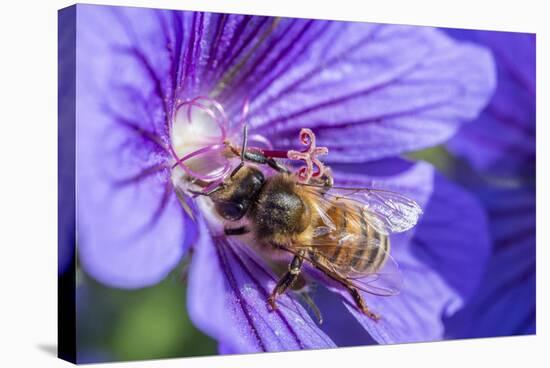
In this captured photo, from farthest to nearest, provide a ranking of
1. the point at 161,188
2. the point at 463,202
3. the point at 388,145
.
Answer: the point at 463,202, the point at 388,145, the point at 161,188

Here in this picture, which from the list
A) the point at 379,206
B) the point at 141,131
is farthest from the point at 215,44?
the point at 379,206

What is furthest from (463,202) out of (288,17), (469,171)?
(288,17)

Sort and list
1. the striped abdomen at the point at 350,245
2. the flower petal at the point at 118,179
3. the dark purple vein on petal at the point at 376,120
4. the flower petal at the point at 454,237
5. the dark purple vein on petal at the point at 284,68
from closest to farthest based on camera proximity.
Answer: the flower petal at the point at 118,179, the striped abdomen at the point at 350,245, the dark purple vein on petal at the point at 284,68, the dark purple vein on petal at the point at 376,120, the flower petal at the point at 454,237

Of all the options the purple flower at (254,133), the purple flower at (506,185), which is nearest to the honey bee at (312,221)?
the purple flower at (254,133)

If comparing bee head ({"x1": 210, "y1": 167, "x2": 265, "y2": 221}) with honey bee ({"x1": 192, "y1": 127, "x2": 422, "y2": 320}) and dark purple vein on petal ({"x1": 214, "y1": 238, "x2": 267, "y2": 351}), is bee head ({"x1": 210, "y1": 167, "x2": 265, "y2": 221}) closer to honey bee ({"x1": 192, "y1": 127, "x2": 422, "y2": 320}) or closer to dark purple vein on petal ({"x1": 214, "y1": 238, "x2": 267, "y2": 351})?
honey bee ({"x1": 192, "y1": 127, "x2": 422, "y2": 320})

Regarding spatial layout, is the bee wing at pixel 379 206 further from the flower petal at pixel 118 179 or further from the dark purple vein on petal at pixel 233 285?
the flower petal at pixel 118 179

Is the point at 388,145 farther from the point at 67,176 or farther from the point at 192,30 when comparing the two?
the point at 67,176
